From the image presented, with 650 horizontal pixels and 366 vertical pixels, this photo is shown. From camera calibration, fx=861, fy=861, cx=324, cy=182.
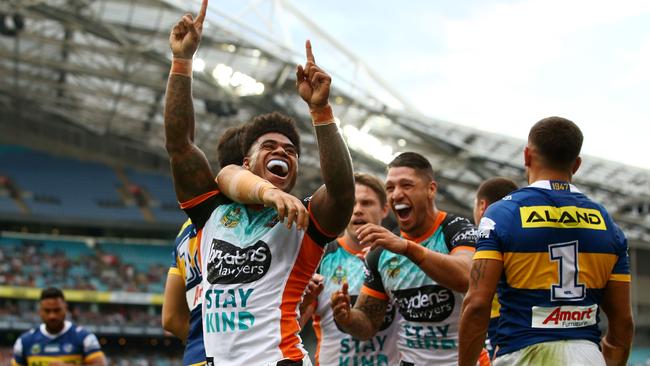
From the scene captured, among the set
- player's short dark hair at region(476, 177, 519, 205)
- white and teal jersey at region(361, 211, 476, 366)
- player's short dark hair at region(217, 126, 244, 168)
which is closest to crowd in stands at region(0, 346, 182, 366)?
player's short dark hair at region(476, 177, 519, 205)

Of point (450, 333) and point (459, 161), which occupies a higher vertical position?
point (459, 161)

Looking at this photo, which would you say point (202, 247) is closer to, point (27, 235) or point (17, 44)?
point (17, 44)

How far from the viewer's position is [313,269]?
3.58 m

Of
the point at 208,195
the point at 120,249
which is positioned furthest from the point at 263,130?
the point at 120,249

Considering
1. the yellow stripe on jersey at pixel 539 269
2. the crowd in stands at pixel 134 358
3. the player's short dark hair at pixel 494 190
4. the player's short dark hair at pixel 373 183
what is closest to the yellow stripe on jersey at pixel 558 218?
the yellow stripe on jersey at pixel 539 269

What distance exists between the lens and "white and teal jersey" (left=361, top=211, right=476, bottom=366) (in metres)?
5.20

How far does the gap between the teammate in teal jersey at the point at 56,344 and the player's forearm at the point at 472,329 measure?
6.12m

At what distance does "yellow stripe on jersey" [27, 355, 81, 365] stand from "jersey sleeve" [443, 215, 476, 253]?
5.35 metres

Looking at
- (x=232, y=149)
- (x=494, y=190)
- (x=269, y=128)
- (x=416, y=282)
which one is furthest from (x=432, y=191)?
(x=269, y=128)

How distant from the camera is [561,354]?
365cm

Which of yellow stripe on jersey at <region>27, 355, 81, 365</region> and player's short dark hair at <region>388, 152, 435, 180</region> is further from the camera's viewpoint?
yellow stripe on jersey at <region>27, 355, 81, 365</region>

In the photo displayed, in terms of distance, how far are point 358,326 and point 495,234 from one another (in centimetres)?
167

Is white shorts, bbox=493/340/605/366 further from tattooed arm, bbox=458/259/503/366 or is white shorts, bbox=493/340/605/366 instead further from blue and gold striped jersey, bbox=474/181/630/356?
tattooed arm, bbox=458/259/503/366

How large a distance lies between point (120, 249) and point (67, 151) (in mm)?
5750
